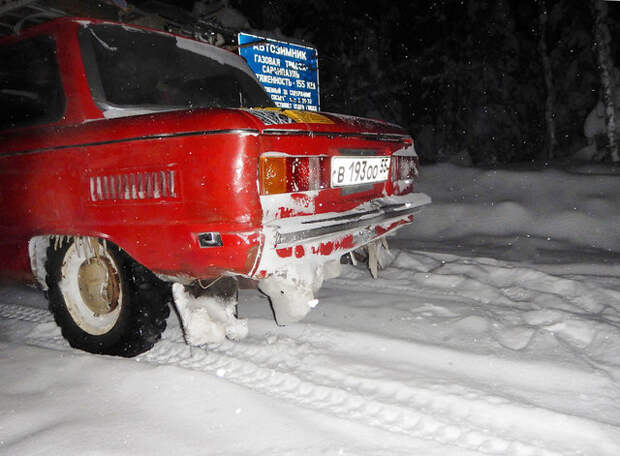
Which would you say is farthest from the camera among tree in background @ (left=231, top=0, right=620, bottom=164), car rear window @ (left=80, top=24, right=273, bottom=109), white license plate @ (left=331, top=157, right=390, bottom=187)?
tree in background @ (left=231, top=0, right=620, bottom=164)

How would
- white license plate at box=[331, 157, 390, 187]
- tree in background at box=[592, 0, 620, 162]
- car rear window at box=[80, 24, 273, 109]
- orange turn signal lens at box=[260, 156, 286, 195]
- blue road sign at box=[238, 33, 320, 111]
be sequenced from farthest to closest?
tree in background at box=[592, 0, 620, 162] < blue road sign at box=[238, 33, 320, 111] < car rear window at box=[80, 24, 273, 109] < white license plate at box=[331, 157, 390, 187] < orange turn signal lens at box=[260, 156, 286, 195]

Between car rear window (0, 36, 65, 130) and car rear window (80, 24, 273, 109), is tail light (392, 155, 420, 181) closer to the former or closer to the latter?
car rear window (80, 24, 273, 109)

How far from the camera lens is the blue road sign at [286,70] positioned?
24.4 ft

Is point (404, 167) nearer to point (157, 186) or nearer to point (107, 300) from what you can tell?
point (157, 186)

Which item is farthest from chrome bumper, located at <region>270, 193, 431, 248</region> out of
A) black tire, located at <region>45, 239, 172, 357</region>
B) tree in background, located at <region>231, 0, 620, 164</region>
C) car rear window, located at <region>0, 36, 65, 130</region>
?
tree in background, located at <region>231, 0, 620, 164</region>

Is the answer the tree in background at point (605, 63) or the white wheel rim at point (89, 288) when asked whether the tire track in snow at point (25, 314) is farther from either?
the tree in background at point (605, 63)

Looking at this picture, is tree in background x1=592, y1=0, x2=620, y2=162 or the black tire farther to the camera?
tree in background x1=592, y1=0, x2=620, y2=162

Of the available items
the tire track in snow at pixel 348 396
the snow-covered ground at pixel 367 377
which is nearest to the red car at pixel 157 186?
the tire track in snow at pixel 348 396

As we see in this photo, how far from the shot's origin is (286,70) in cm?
787

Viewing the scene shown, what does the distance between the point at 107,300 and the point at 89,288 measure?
14 cm

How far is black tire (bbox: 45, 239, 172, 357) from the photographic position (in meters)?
2.39

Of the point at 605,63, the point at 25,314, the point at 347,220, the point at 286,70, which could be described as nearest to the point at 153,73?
the point at 347,220

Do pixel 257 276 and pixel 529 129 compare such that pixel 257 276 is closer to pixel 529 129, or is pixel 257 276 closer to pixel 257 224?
pixel 257 224

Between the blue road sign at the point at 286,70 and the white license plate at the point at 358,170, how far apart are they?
4.71 m
